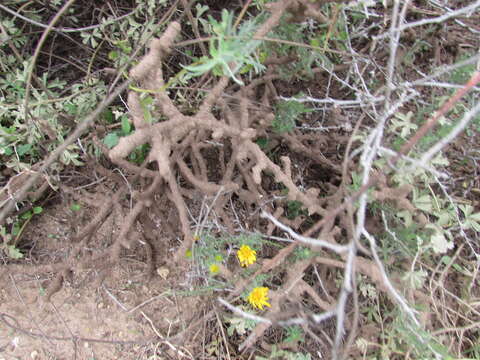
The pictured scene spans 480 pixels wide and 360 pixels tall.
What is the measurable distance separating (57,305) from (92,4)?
1.49 m

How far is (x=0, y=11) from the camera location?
75.0 inches

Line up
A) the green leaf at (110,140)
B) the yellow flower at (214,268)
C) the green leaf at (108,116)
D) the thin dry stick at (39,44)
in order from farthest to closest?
1. the green leaf at (108,116)
2. the green leaf at (110,140)
3. the yellow flower at (214,268)
4. the thin dry stick at (39,44)

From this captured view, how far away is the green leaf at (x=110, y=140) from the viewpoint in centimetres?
178

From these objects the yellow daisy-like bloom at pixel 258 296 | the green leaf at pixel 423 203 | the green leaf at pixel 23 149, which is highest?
the green leaf at pixel 23 149

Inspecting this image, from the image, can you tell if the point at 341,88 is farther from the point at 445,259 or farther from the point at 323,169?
the point at 445,259

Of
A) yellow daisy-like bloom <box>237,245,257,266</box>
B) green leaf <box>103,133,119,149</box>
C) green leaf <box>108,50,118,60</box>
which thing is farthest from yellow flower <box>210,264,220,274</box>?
green leaf <box>108,50,118,60</box>

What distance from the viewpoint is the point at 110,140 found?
5.86 feet

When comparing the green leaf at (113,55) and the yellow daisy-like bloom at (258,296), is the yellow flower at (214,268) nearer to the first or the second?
the yellow daisy-like bloom at (258,296)

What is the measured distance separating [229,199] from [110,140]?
1.96 ft

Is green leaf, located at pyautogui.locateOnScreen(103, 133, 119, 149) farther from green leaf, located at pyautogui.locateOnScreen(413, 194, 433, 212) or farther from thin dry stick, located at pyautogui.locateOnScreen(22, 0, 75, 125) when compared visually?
green leaf, located at pyautogui.locateOnScreen(413, 194, 433, 212)

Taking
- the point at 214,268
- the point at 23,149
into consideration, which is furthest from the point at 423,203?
the point at 23,149

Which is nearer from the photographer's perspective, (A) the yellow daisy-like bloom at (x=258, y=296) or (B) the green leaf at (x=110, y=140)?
(A) the yellow daisy-like bloom at (x=258, y=296)

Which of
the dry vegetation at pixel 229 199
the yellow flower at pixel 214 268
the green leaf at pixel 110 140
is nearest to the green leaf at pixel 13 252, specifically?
the dry vegetation at pixel 229 199

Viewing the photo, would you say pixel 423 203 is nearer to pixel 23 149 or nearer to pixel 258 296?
pixel 258 296
